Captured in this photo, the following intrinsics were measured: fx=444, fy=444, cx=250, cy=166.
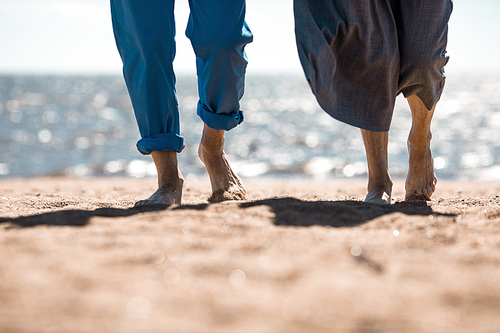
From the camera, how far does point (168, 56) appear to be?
197 centimetres

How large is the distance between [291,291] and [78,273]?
514 mm

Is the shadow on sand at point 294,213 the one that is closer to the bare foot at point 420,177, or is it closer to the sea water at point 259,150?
the bare foot at point 420,177

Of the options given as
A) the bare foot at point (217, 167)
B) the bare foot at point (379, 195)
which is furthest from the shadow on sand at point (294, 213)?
the bare foot at point (217, 167)

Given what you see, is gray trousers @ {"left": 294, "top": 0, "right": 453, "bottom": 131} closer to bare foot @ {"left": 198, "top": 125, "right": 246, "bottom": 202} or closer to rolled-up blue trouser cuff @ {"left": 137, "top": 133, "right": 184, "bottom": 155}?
bare foot @ {"left": 198, "top": 125, "right": 246, "bottom": 202}

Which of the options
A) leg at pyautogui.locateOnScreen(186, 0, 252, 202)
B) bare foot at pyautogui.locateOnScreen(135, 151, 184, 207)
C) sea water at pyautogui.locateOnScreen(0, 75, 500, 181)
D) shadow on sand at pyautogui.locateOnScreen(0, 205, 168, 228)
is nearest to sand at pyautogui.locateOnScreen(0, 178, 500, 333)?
shadow on sand at pyautogui.locateOnScreen(0, 205, 168, 228)

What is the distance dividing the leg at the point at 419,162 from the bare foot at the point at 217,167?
0.88 meters

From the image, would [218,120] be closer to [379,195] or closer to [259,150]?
[379,195]

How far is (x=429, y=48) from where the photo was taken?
205cm

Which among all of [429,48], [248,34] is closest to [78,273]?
[248,34]

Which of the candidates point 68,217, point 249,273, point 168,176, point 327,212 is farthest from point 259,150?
point 249,273

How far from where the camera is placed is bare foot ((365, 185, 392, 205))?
2.02 m

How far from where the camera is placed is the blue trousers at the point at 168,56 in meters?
1.89

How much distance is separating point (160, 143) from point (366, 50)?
1.02m

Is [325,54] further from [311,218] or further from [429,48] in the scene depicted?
[311,218]
